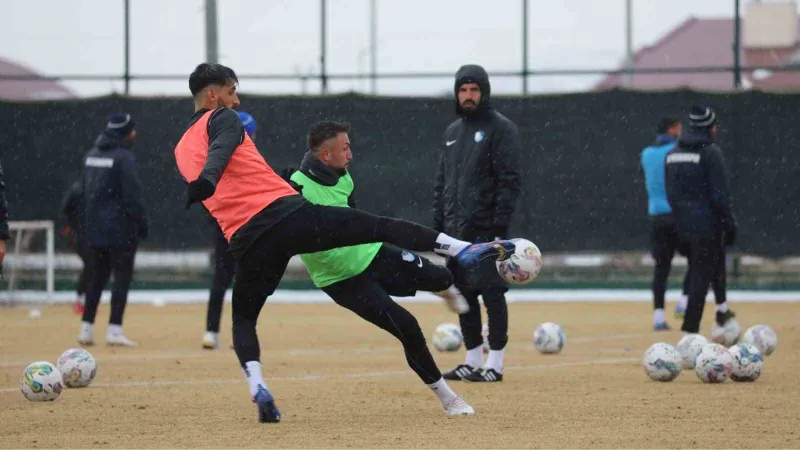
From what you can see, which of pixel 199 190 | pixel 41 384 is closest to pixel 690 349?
pixel 41 384

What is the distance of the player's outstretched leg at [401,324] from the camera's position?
7699mm

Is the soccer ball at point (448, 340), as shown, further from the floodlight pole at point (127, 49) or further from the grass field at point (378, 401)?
the floodlight pole at point (127, 49)

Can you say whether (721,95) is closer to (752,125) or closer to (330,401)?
(752,125)

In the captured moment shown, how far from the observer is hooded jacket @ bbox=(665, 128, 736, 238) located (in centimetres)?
1200

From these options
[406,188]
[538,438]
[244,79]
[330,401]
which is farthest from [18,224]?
[538,438]

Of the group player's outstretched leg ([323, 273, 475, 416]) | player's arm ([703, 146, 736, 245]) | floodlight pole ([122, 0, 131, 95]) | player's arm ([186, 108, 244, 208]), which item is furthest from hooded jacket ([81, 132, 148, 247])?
floodlight pole ([122, 0, 131, 95])

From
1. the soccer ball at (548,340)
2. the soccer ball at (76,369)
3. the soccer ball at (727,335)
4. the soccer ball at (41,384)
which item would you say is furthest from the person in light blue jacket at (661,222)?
the soccer ball at (41,384)

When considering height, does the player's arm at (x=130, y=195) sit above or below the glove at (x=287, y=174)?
below

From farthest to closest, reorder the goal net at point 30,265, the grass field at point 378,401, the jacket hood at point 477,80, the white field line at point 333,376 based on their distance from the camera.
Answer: the goal net at point 30,265, the jacket hood at point 477,80, the white field line at point 333,376, the grass field at point 378,401

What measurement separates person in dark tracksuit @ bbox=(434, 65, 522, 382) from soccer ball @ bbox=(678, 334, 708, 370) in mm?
1476

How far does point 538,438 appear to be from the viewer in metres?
6.88

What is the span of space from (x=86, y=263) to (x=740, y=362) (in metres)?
9.76

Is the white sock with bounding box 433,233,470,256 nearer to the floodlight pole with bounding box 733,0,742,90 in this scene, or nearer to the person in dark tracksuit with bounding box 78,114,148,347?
the person in dark tracksuit with bounding box 78,114,148,347

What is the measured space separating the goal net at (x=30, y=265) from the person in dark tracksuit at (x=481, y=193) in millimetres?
10507
